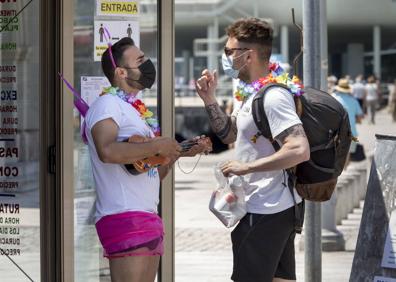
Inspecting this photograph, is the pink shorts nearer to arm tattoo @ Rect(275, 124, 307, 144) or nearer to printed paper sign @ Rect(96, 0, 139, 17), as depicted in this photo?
arm tattoo @ Rect(275, 124, 307, 144)

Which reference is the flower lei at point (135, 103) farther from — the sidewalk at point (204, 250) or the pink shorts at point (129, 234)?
the sidewalk at point (204, 250)

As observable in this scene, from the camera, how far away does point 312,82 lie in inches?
256

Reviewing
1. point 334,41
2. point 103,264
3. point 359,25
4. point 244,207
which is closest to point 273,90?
point 244,207

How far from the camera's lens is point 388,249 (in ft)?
16.8

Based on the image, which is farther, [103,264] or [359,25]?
[359,25]

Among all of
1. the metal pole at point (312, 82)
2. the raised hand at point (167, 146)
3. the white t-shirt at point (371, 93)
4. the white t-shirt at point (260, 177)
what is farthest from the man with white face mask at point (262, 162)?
the white t-shirt at point (371, 93)

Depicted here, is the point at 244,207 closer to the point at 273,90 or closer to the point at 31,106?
the point at 273,90

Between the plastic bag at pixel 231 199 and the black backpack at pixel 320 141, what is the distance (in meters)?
0.27

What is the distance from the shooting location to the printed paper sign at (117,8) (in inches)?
217

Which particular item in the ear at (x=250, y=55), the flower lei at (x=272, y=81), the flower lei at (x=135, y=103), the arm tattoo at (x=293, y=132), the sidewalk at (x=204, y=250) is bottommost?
the sidewalk at (x=204, y=250)

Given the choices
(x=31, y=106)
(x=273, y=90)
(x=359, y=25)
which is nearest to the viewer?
(x=273, y=90)

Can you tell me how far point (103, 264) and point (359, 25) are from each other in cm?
4812

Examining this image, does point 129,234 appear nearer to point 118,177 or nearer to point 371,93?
point 118,177

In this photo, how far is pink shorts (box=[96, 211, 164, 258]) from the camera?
13.7 ft
